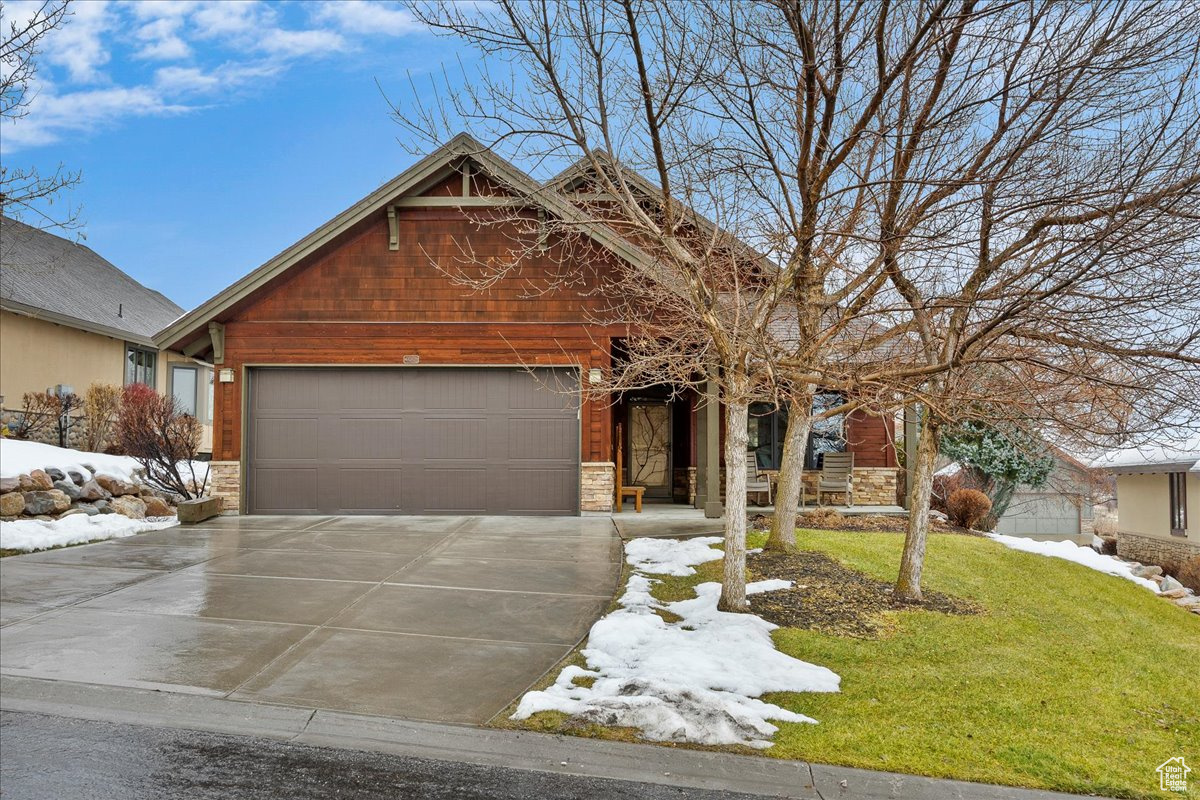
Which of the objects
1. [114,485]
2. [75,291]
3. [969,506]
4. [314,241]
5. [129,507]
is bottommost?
[969,506]

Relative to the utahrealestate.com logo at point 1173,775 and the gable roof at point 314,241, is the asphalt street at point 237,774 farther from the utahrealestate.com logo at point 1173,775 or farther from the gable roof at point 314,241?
the gable roof at point 314,241

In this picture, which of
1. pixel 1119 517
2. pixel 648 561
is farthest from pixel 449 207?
pixel 1119 517

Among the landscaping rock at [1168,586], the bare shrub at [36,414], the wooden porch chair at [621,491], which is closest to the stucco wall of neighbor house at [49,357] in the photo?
the bare shrub at [36,414]

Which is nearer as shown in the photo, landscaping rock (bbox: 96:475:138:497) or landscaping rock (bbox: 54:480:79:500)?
landscaping rock (bbox: 54:480:79:500)

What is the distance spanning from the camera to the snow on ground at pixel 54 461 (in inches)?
458

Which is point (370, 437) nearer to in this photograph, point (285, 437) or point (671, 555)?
point (285, 437)

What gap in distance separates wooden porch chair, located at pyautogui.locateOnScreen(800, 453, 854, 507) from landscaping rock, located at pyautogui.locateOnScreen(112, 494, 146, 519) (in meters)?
11.7

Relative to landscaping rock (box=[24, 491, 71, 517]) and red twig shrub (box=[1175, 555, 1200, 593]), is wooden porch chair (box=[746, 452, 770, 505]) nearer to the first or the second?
red twig shrub (box=[1175, 555, 1200, 593])

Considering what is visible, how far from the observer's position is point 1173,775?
4.45 meters

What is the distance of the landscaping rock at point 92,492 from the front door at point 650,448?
9.43 metres

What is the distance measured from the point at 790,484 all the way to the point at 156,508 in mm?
10654

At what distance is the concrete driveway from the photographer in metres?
5.29

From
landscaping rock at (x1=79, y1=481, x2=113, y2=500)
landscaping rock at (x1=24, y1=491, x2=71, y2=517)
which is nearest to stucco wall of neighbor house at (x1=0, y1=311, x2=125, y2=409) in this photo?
landscaping rock at (x1=79, y1=481, x2=113, y2=500)

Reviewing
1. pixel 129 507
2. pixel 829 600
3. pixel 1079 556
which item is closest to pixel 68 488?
pixel 129 507
